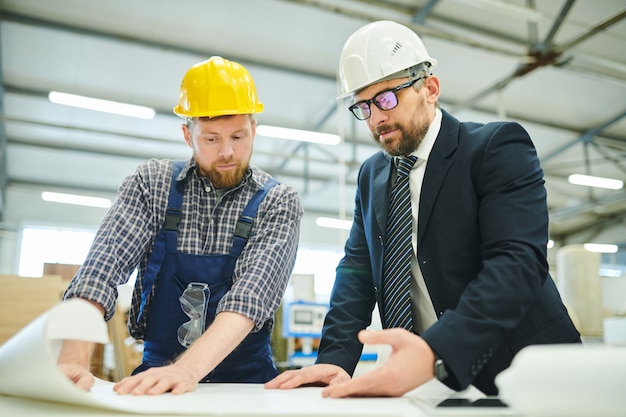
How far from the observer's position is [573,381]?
23.0 inches

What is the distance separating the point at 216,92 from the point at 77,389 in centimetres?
113

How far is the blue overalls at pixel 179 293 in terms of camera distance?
1589mm

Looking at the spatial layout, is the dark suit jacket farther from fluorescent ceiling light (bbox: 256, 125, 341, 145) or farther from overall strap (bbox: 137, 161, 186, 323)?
fluorescent ceiling light (bbox: 256, 125, 341, 145)

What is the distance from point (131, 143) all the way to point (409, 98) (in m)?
9.63

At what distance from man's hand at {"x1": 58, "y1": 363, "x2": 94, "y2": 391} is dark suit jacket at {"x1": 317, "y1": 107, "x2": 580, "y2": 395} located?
2.02 feet

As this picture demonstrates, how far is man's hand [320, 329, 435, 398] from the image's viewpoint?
3.34 ft

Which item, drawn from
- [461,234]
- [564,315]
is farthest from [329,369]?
[564,315]

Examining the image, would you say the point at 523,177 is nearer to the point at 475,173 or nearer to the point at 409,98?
the point at 475,173

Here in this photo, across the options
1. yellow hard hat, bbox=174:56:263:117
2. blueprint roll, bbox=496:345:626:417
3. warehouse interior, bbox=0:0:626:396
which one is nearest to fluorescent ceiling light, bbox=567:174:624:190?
warehouse interior, bbox=0:0:626:396

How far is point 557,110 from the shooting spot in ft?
31.4

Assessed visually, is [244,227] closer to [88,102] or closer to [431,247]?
[431,247]

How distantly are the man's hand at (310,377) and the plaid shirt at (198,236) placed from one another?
18 cm

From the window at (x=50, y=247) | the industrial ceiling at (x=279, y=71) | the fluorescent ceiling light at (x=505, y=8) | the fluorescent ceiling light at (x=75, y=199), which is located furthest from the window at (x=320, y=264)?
the fluorescent ceiling light at (x=505, y=8)

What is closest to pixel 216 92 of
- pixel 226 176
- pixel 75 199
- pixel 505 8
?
pixel 226 176
